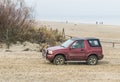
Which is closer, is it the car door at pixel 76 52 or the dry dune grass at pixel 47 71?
the dry dune grass at pixel 47 71

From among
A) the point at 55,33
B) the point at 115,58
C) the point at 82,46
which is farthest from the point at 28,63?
the point at 55,33

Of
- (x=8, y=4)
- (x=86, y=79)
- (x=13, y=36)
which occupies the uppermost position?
(x=8, y=4)

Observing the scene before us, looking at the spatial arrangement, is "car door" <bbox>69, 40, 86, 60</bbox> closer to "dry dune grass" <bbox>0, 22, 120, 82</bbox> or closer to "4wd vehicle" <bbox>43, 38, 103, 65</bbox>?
"4wd vehicle" <bbox>43, 38, 103, 65</bbox>

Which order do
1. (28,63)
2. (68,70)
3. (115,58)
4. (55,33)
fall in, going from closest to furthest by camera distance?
(68,70)
(28,63)
(115,58)
(55,33)

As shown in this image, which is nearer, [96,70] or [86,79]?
[86,79]

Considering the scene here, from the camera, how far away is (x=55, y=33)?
38.2 metres

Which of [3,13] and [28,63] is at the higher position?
[3,13]

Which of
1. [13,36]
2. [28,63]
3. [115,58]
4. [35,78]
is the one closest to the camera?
[35,78]

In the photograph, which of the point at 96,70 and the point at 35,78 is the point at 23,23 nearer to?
the point at 96,70

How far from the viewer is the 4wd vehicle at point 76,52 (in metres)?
24.2

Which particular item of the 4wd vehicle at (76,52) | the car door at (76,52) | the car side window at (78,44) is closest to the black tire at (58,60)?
the 4wd vehicle at (76,52)

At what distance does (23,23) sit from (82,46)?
510 inches

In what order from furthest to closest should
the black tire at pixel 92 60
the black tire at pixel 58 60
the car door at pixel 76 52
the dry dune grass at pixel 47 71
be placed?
the black tire at pixel 92 60
the car door at pixel 76 52
the black tire at pixel 58 60
the dry dune grass at pixel 47 71

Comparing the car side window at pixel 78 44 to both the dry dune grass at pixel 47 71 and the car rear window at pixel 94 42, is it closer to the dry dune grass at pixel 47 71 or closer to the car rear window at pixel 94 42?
the car rear window at pixel 94 42
